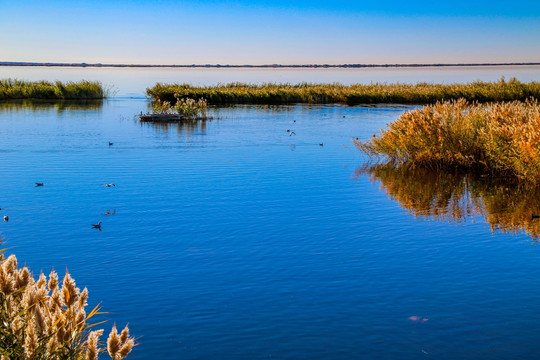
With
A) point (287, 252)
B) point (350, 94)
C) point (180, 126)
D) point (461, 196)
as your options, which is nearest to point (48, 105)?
point (180, 126)

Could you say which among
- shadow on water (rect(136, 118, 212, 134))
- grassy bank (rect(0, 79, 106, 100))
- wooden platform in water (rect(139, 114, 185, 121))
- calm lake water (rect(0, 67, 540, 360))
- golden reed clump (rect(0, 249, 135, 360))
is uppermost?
grassy bank (rect(0, 79, 106, 100))

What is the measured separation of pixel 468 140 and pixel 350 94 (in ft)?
138

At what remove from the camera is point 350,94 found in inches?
2468

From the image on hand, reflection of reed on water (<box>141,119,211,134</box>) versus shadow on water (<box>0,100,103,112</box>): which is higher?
shadow on water (<box>0,100,103,112</box>)

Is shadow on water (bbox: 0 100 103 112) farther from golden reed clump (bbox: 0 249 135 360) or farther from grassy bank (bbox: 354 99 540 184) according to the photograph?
golden reed clump (bbox: 0 249 135 360)

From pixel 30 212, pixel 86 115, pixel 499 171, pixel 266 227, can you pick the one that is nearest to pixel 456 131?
pixel 499 171

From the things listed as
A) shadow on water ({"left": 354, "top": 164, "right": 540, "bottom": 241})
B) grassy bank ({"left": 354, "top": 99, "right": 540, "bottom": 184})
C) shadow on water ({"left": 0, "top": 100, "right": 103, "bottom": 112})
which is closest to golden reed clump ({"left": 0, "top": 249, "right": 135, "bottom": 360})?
shadow on water ({"left": 354, "top": 164, "right": 540, "bottom": 241})

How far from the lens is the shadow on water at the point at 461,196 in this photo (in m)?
15.0

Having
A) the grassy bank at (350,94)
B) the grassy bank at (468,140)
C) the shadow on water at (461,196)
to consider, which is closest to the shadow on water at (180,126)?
the grassy bank at (468,140)

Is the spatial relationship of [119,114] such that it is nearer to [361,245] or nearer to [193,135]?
[193,135]

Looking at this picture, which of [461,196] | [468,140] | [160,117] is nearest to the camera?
[461,196]

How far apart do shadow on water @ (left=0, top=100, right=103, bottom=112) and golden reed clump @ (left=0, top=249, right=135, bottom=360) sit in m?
45.8

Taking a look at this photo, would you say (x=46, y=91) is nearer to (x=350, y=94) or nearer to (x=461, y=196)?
(x=350, y=94)

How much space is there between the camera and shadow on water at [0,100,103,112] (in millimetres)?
48656
